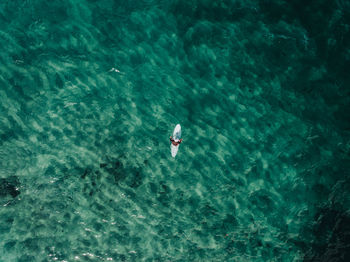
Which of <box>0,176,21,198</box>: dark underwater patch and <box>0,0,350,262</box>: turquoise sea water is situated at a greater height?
<box>0,0,350,262</box>: turquoise sea water

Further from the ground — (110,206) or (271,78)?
(271,78)

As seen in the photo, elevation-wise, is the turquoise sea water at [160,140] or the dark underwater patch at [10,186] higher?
the turquoise sea water at [160,140]

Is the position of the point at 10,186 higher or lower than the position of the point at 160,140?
lower

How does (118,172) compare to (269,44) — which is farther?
(118,172)

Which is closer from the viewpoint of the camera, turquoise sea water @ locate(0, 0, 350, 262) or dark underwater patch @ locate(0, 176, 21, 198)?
turquoise sea water @ locate(0, 0, 350, 262)

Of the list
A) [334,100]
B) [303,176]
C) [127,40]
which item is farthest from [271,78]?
[127,40]

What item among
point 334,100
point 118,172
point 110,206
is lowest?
point 110,206

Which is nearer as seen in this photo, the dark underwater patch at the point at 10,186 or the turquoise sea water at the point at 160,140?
the turquoise sea water at the point at 160,140

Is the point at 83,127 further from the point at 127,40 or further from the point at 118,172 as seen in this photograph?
the point at 127,40
